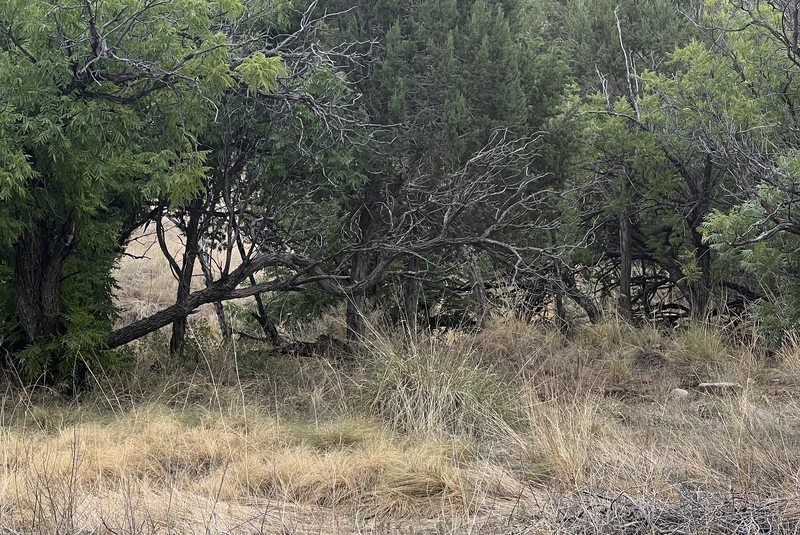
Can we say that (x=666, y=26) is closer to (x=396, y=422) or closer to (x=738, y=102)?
(x=738, y=102)

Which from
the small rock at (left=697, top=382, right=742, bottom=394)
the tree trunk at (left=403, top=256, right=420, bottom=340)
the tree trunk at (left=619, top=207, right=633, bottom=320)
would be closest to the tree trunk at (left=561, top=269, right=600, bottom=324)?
the tree trunk at (left=619, top=207, right=633, bottom=320)

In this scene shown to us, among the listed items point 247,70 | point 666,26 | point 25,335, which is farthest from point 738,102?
point 25,335

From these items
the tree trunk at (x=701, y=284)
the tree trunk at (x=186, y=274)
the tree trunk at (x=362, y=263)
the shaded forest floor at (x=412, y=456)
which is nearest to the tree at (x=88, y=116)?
the shaded forest floor at (x=412, y=456)

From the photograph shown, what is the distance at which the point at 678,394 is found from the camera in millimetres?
8328

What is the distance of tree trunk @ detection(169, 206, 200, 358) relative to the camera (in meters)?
10.3

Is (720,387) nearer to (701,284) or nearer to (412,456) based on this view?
(412,456)

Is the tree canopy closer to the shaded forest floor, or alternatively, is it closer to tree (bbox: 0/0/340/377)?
tree (bbox: 0/0/340/377)

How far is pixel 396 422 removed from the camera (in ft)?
22.1

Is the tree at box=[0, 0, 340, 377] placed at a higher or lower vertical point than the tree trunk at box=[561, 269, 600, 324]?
higher

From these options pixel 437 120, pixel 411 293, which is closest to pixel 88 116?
pixel 437 120

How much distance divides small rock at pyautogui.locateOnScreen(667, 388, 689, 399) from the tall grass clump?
70.0 inches

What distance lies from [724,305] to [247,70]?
26.8 feet

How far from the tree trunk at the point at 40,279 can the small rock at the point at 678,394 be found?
6.11 m

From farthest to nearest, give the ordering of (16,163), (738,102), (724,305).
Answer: (724,305) < (738,102) < (16,163)
